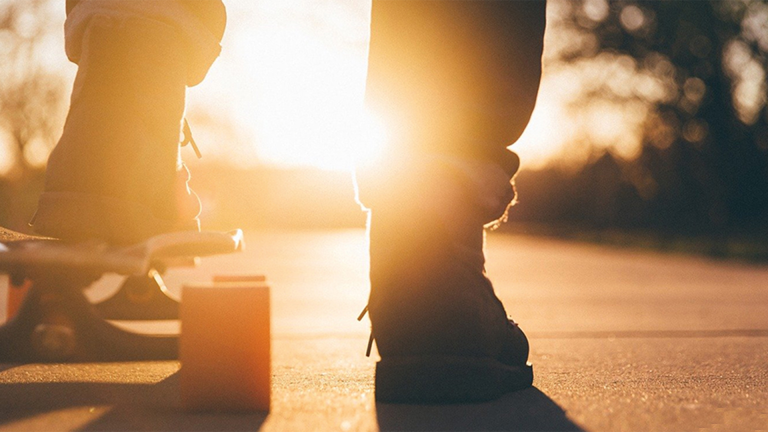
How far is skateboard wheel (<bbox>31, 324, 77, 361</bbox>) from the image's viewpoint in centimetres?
212

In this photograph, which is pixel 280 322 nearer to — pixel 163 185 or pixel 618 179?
pixel 163 185

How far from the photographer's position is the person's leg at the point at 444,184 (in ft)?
5.45

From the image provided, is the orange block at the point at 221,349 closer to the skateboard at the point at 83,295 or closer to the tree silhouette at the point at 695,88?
the skateboard at the point at 83,295

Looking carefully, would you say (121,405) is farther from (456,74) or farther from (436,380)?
(456,74)

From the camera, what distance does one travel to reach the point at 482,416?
5.06 ft

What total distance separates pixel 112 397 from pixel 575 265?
23.4ft

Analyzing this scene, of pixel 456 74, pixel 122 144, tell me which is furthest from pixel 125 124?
pixel 456 74

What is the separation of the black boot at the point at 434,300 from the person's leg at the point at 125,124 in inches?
18.3

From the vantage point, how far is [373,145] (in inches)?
71.4

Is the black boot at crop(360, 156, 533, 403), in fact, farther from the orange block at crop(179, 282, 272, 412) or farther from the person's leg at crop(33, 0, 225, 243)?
the person's leg at crop(33, 0, 225, 243)

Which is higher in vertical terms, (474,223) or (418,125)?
(418,125)

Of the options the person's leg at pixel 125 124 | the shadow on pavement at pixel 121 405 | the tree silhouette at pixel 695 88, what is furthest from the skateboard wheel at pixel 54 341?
the tree silhouette at pixel 695 88

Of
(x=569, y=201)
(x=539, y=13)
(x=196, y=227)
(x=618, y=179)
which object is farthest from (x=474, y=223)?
(x=569, y=201)

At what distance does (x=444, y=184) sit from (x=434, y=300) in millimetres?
224
